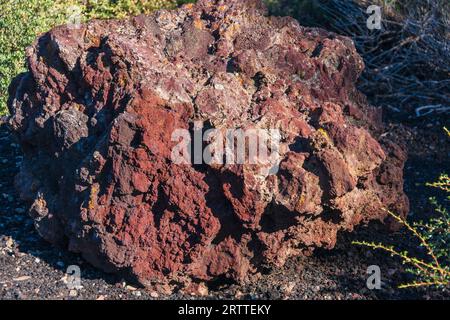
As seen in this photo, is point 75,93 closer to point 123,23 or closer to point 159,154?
point 123,23

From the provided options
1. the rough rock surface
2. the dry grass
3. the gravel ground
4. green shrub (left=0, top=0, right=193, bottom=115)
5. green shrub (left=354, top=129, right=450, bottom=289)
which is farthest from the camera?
the dry grass

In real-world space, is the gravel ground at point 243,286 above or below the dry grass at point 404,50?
below

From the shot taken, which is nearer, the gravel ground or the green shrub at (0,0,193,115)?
the gravel ground

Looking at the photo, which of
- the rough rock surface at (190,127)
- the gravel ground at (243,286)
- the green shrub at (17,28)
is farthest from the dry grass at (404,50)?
the green shrub at (17,28)

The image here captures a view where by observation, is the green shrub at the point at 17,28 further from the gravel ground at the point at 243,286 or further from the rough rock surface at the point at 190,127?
the rough rock surface at the point at 190,127

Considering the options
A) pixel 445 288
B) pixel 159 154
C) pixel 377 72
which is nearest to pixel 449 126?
pixel 377 72

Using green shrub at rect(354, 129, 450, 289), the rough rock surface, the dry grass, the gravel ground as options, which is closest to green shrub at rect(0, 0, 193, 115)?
the gravel ground

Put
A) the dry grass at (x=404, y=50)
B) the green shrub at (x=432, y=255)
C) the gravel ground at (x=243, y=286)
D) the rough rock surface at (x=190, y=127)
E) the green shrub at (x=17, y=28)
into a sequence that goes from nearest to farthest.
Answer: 1. the rough rock surface at (x=190, y=127)
2. the green shrub at (x=432, y=255)
3. the gravel ground at (x=243, y=286)
4. the green shrub at (x=17, y=28)
5. the dry grass at (x=404, y=50)

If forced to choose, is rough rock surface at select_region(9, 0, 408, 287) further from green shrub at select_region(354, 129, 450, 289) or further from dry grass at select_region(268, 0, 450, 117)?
dry grass at select_region(268, 0, 450, 117)
